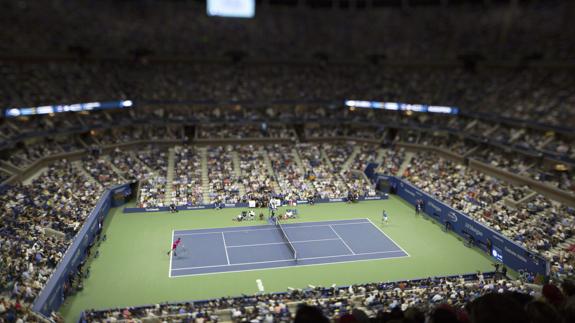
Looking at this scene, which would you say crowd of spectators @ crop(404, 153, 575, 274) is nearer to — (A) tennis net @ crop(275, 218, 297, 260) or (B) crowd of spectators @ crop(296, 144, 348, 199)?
(B) crowd of spectators @ crop(296, 144, 348, 199)

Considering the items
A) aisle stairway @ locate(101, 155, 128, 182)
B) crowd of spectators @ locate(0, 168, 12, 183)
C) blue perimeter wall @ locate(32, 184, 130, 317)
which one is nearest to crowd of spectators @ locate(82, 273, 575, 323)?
blue perimeter wall @ locate(32, 184, 130, 317)

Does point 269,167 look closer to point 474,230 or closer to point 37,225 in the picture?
point 474,230

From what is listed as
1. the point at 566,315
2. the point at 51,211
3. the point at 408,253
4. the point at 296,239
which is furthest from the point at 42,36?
the point at 566,315

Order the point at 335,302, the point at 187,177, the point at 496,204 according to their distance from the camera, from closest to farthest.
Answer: the point at 335,302, the point at 496,204, the point at 187,177

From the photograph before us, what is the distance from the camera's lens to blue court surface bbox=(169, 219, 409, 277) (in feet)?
89.0

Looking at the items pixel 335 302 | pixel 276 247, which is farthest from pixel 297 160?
pixel 335 302

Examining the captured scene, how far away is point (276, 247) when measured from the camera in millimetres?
29672

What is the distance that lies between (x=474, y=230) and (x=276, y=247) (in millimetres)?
14916

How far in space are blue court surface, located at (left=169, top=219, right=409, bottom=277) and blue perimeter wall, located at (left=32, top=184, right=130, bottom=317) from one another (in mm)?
5600

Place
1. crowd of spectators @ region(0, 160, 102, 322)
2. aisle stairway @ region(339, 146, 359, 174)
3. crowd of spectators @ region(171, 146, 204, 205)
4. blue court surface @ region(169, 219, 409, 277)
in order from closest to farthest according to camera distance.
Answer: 1. crowd of spectators @ region(0, 160, 102, 322)
2. blue court surface @ region(169, 219, 409, 277)
3. crowd of spectators @ region(171, 146, 204, 205)
4. aisle stairway @ region(339, 146, 359, 174)

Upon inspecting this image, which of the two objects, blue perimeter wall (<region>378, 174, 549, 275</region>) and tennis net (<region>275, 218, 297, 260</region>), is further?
tennis net (<region>275, 218, 297, 260</region>)

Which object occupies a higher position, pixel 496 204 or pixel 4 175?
pixel 4 175

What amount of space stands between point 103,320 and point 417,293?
15718mm

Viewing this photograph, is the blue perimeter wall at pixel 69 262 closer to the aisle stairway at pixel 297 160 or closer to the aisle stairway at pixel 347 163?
the aisle stairway at pixel 297 160
